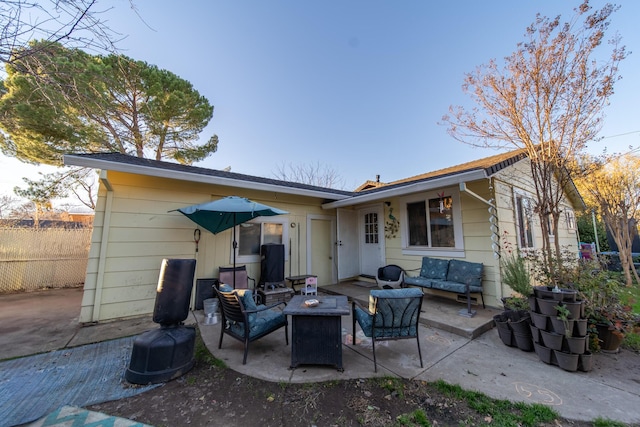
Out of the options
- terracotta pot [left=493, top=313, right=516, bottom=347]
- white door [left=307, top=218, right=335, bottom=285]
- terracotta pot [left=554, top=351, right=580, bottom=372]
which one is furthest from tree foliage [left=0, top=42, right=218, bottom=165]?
terracotta pot [left=554, top=351, right=580, bottom=372]

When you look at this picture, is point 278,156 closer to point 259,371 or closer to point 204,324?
point 204,324

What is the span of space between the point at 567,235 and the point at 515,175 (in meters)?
5.13

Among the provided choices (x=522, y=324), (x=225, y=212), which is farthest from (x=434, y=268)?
(x=225, y=212)

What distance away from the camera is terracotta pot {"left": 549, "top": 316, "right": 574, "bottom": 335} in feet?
8.03

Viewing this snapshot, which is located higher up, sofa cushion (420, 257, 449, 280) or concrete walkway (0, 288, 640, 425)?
sofa cushion (420, 257, 449, 280)

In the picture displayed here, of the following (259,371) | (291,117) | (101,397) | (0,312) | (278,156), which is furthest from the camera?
(278,156)

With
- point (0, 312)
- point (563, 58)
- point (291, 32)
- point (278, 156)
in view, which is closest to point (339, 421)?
point (563, 58)

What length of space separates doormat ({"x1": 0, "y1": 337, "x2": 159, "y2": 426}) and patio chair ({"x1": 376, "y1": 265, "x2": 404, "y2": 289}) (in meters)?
4.27

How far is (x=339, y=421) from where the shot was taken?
1.79 meters

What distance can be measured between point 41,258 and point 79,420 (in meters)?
7.60

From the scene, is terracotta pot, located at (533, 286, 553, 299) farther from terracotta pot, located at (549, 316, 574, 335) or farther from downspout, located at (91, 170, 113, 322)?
downspout, located at (91, 170, 113, 322)

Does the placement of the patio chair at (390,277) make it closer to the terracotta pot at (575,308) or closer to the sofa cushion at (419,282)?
the sofa cushion at (419,282)

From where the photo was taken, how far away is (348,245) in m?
6.70

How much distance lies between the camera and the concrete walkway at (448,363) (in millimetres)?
2049
